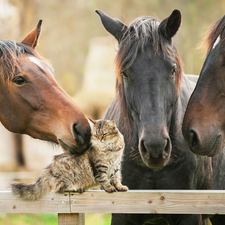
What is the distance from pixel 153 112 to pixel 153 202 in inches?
27.7

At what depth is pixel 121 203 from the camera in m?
2.94

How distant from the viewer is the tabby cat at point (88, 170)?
10.1 ft

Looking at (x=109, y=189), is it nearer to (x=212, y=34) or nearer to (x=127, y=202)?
(x=127, y=202)

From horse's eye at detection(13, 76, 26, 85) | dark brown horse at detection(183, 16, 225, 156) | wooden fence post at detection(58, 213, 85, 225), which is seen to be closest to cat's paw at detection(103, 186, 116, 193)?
wooden fence post at detection(58, 213, 85, 225)

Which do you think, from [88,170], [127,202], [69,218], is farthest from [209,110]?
[69,218]

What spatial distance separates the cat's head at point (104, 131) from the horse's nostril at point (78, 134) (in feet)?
0.80

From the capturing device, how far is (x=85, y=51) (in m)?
26.3

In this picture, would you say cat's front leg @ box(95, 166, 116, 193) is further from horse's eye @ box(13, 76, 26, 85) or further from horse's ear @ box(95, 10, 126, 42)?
horse's ear @ box(95, 10, 126, 42)

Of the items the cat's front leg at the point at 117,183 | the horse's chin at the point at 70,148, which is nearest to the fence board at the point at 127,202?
the cat's front leg at the point at 117,183

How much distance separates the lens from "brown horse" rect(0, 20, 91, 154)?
3.35 m

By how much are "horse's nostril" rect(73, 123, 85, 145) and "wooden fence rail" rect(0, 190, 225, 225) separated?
0.45 metres

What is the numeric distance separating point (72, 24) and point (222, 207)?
22.3 meters

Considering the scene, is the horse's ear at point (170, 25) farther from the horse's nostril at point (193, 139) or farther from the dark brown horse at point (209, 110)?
the horse's nostril at point (193, 139)

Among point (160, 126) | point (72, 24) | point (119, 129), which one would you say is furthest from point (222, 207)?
point (72, 24)
